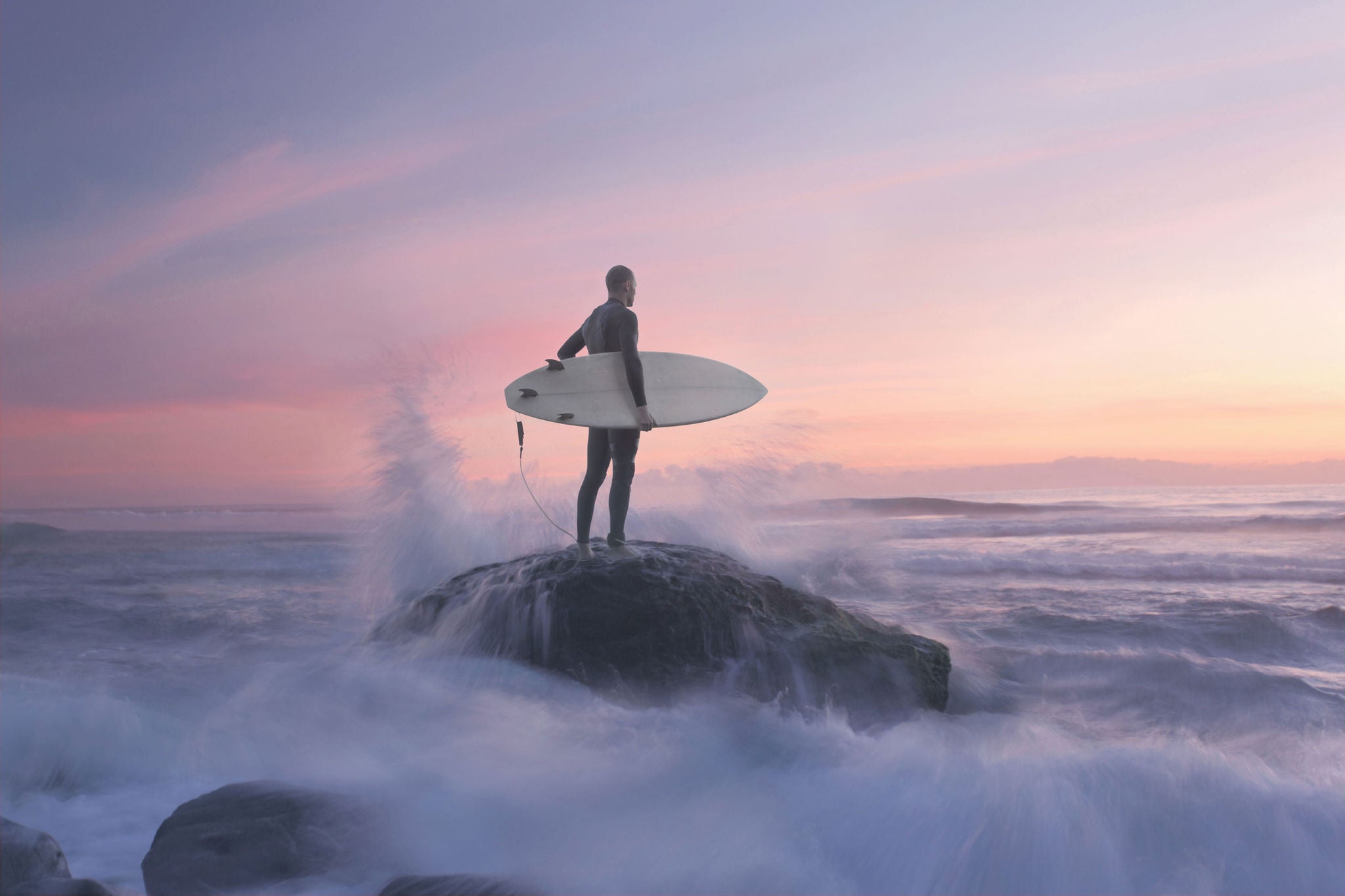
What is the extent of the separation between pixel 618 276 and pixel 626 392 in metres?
0.90

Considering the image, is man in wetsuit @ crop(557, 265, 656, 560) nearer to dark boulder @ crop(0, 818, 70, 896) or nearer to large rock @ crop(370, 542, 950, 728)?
large rock @ crop(370, 542, 950, 728)

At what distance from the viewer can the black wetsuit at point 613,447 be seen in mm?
5477

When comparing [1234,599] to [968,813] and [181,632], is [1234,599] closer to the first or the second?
[968,813]

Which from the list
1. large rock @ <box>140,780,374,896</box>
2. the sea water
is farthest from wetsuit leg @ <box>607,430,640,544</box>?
large rock @ <box>140,780,374,896</box>

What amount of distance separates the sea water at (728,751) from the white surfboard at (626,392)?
77.5 inches

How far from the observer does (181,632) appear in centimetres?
915

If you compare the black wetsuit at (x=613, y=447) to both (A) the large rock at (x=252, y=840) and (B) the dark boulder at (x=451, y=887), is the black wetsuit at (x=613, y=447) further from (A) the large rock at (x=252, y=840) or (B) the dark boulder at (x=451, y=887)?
(B) the dark boulder at (x=451, y=887)

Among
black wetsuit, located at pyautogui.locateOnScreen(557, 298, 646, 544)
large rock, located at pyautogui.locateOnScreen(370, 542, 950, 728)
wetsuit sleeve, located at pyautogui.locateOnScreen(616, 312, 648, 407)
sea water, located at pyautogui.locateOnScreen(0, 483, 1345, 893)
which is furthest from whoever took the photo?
black wetsuit, located at pyautogui.locateOnScreen(557, 298, 646, 544)

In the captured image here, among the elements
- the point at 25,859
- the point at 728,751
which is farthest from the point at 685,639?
the point at 25,859

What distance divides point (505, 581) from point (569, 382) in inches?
64.5

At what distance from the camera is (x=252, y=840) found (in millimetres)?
3592

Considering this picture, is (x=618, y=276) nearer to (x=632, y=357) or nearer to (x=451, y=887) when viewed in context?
(x=632, y=357)

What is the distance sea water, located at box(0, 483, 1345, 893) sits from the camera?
144 inches

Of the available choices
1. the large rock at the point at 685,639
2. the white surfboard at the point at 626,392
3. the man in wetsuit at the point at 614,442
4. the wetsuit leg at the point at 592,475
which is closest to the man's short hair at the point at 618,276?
the man in wetsuit at the point at 614,442
